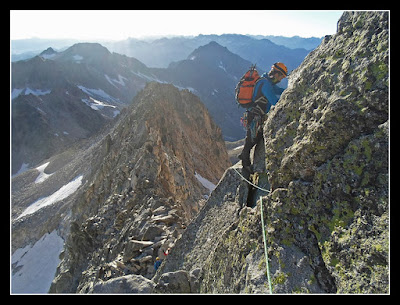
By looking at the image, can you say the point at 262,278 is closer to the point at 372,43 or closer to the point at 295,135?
the point at 295,135

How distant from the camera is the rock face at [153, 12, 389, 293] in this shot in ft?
14.7

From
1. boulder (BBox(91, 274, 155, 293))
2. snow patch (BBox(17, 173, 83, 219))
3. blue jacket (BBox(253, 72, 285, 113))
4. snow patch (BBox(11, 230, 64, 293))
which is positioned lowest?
snow patch (BBox(11, 230, 64, 293))

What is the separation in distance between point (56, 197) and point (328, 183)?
54498 millimetres

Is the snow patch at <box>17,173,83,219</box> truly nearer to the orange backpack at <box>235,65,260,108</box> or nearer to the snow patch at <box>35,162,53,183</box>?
the snow patch at <box>35,162,53,183</box>

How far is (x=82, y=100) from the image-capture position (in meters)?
162

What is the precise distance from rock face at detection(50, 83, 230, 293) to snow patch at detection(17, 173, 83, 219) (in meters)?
16.9

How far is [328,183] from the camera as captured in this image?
513cm

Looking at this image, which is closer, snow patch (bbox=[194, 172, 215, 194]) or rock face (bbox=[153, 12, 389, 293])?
rock face (bbox=[153, 12, 389, 293])

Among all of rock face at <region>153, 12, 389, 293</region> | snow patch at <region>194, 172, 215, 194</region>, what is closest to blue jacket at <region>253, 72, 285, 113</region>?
rock face at <region>153, 12, 389, 293</region>

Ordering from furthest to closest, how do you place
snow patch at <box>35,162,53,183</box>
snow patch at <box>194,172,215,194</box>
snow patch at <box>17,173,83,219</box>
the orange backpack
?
snow patch at <box>35,162,53,183</box> → snow patch at <box>17,173,83,219</box> → snow patch at <box>194,172,215,194</box> → the orange backpack

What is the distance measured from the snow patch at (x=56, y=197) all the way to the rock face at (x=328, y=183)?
4714cm

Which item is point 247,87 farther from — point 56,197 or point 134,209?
point 56,197

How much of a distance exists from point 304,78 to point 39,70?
633 feet

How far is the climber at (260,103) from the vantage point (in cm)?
860
